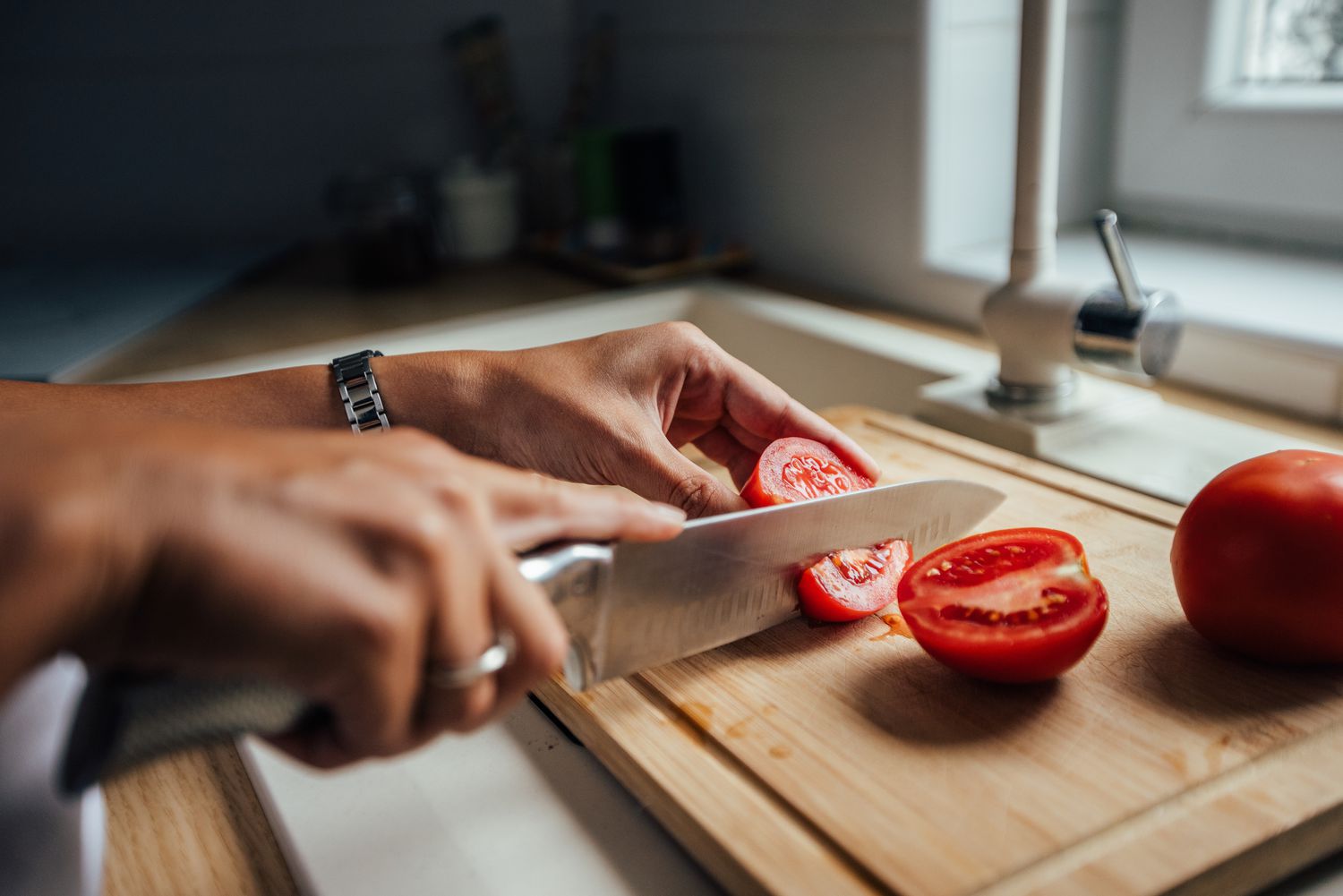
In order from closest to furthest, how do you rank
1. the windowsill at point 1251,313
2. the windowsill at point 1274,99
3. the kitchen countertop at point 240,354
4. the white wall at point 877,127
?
the kitchen countertop at point 240,354 < the windowsill at point 1251,313 < the windowsill at point 1274,99 < the white wall at point 877,127

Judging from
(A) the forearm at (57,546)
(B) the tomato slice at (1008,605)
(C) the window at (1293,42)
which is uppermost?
(C) the window at (1293,42)

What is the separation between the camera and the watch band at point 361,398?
0.87m

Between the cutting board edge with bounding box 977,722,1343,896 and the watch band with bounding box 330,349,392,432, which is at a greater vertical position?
the watch band with bounding box 330,349,392,432

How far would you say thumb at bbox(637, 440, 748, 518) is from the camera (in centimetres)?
80

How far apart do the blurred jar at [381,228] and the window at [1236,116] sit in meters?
1.09

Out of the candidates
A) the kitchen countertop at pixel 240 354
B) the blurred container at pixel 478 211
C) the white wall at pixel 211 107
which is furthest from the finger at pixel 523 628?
the white wall at pixel 211 107

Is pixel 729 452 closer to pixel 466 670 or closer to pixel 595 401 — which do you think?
pixel 595 401

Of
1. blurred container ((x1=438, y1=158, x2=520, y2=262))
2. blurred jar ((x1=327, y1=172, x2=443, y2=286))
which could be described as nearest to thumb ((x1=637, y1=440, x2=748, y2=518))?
blurred jar ((x1=327, y1=172, x2=443, y2=286))

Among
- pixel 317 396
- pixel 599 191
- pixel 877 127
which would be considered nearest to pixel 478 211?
pixel 599 191

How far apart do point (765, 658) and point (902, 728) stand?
4.6 inches

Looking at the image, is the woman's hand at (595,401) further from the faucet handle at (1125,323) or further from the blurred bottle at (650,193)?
the blurred bottle at (650,193)

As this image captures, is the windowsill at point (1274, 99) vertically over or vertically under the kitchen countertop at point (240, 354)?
over

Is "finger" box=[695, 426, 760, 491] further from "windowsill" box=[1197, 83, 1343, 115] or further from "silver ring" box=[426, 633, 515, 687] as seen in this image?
"windowsill" box=[1197, 83, 1343, 115]

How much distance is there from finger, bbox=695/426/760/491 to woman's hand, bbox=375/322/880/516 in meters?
0.05
